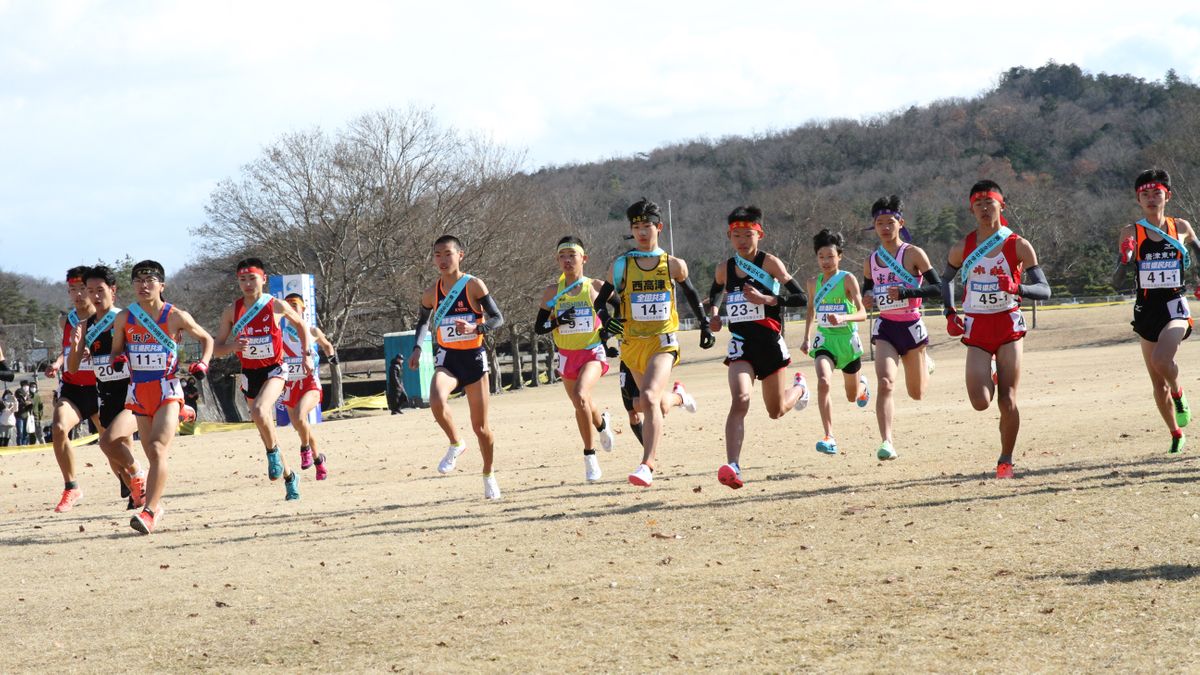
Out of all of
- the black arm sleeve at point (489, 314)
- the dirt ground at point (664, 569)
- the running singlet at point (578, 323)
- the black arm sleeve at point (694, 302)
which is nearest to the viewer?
the dirt ground at point (664, 569)

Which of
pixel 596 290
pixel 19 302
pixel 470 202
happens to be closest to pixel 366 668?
pixel 596 290

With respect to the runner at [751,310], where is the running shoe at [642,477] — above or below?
below

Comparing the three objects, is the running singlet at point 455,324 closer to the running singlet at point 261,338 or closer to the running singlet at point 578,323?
the running singlet at point 578,323

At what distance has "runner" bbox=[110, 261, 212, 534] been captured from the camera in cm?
1056

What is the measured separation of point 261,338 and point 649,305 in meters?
3.92

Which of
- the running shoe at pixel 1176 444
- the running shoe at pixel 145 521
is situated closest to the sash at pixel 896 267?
the running shoe at pixel 1176 444

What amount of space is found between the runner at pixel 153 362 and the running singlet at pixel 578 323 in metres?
3.33

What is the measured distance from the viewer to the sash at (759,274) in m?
10.4

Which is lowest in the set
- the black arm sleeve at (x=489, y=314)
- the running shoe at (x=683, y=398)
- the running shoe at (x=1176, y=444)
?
the running shoe at (x=1176, y=444)

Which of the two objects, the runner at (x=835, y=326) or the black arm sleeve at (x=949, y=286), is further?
the runner at (x=835, y=326)

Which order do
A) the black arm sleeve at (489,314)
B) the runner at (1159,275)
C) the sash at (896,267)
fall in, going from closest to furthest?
the runner at (1159,275)
the black arm sleeve at (489,314)
the sash at (896,267)

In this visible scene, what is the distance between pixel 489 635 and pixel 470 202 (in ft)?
149

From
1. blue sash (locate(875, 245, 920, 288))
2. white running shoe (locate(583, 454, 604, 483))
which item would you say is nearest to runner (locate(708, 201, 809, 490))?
blue sash (locate(875, 245, 920, 288))

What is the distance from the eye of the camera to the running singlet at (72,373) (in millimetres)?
13055
